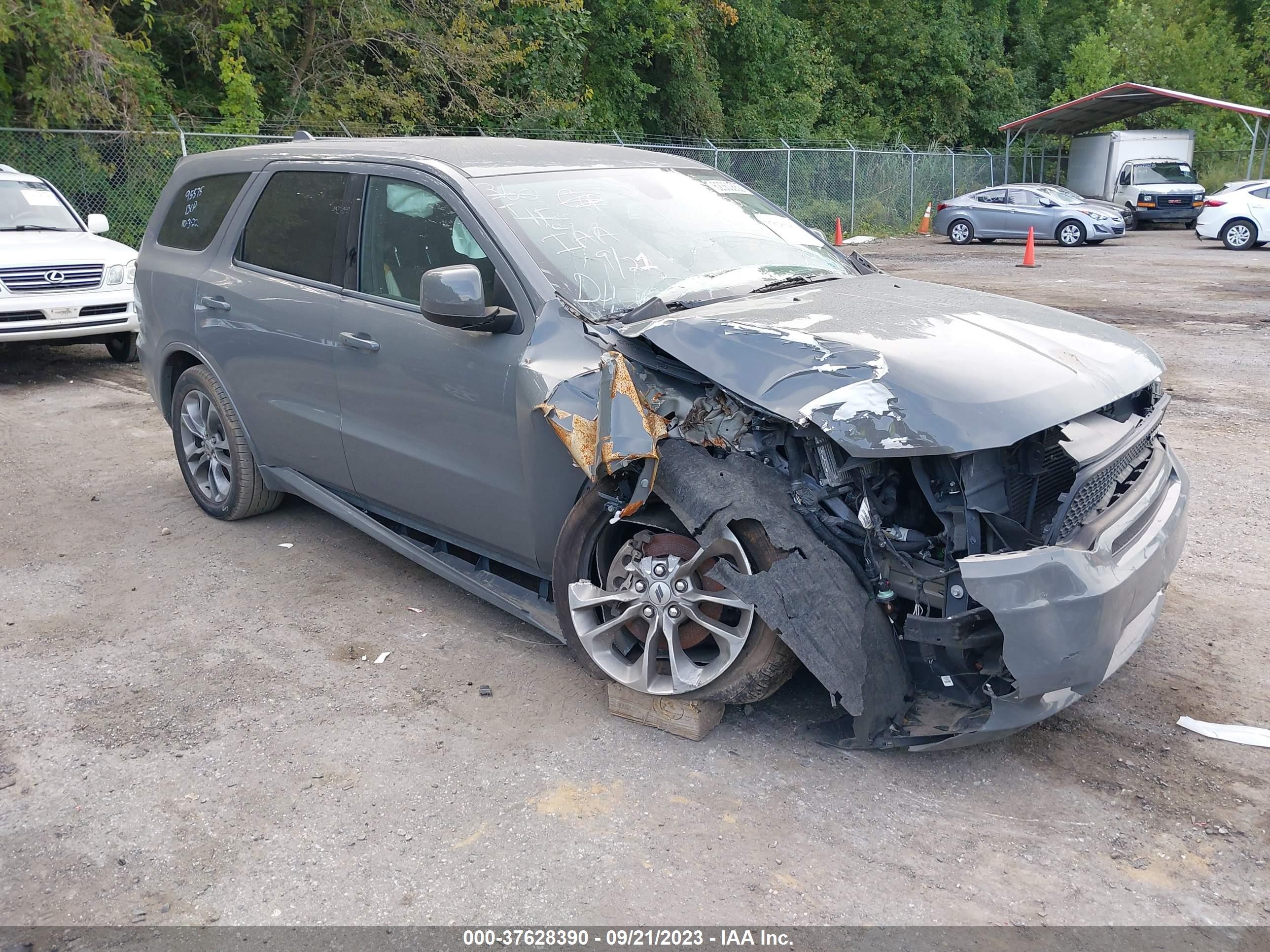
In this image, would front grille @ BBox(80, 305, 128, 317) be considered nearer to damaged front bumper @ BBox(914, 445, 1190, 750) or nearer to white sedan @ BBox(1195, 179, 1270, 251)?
damaged front bumper @ BBox(914, 445, 1190, 750)

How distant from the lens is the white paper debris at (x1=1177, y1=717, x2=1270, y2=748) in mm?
3523

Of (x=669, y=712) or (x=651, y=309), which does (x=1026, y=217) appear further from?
(x=669, y=712)

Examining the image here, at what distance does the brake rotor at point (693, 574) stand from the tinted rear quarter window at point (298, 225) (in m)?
2.08

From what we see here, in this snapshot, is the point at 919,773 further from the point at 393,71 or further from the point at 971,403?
the point at 393,71

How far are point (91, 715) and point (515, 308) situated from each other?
2.13 m

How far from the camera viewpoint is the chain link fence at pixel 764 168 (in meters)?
14.2

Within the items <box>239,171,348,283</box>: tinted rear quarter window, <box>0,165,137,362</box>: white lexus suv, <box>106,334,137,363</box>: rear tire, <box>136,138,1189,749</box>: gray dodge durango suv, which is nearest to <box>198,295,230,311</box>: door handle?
<box>136,138,1189,749</box>: gray dodge durango suv

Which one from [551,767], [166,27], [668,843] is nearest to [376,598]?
[551,767]

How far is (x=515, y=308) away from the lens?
3854mm

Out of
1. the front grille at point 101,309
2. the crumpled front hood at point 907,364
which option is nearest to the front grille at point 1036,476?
the crumpled front hood at point 907,364

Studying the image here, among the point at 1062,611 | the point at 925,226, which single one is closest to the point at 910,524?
the point at 1062,611

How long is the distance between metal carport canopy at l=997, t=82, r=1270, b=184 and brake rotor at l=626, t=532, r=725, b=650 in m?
32.0

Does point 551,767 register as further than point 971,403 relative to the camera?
Yes

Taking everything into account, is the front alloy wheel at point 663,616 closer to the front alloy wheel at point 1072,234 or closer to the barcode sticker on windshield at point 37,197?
the barcode sticker on windshield at point 37,197
